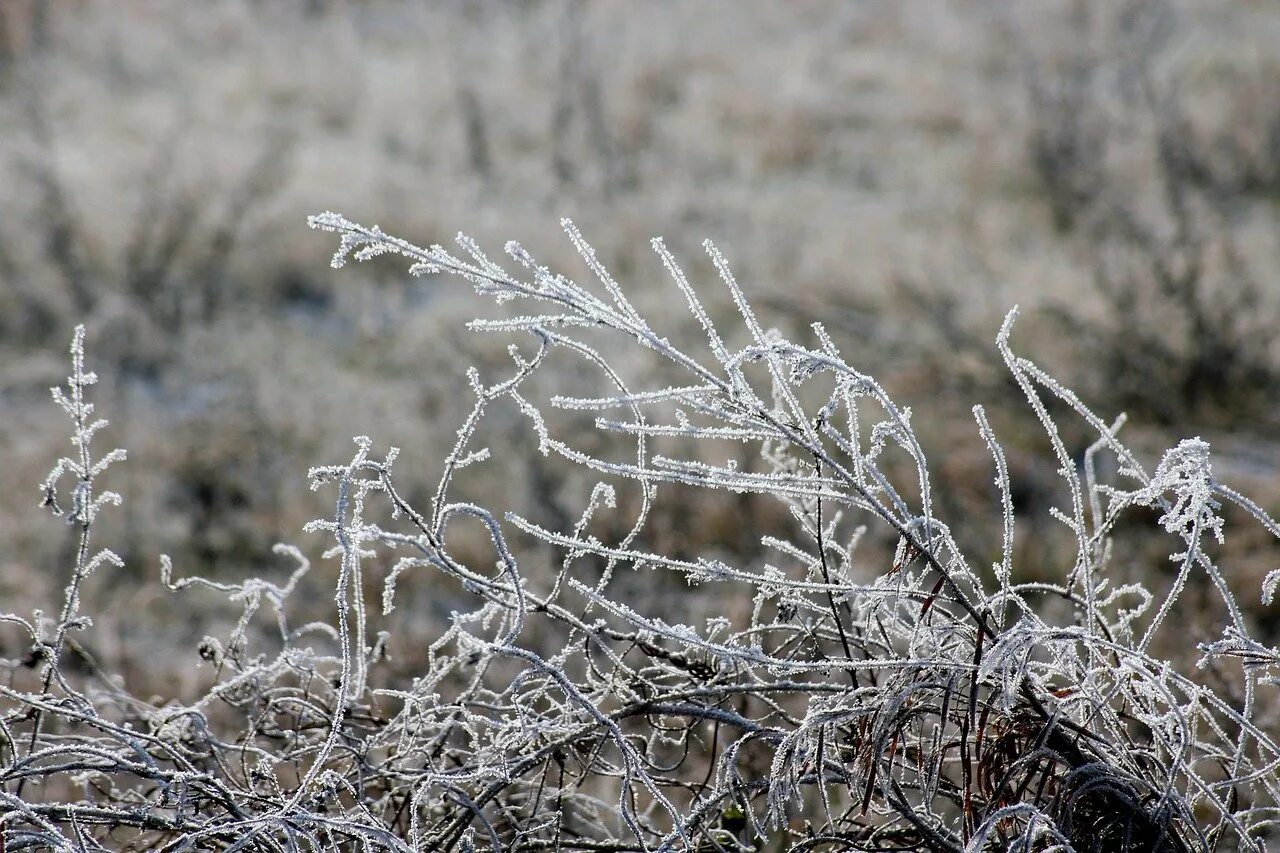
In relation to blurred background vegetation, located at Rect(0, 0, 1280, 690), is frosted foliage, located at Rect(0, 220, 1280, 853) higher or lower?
higher

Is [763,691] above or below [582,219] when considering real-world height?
above

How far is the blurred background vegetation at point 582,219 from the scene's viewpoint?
4.99 metres

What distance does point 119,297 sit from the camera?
21.6ft

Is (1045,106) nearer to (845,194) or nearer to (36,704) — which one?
(845,194)

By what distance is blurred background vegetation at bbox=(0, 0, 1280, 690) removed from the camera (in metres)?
4.99

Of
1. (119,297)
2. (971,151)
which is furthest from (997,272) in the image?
(119,297)

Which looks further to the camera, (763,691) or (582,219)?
(582,219)

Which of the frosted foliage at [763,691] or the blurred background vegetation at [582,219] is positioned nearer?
the frosted foliage at [763,691]

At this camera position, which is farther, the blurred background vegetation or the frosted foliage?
the blurred background vegetation

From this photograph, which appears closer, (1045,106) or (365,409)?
(365,409)

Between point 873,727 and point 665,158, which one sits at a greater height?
point 873,727

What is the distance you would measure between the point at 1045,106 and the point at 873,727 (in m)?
8.22

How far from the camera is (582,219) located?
8070 millimetres

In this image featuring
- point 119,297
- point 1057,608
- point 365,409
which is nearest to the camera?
point 1057,608
